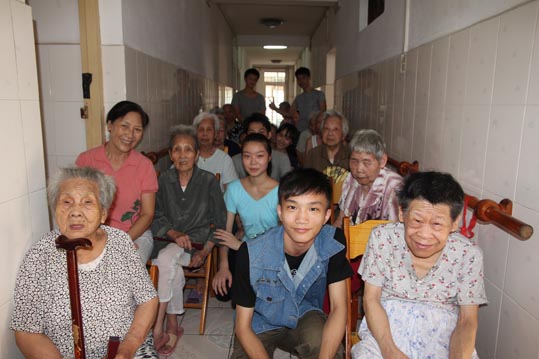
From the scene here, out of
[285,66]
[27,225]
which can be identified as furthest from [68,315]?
[285,66]

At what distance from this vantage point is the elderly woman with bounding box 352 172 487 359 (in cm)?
140

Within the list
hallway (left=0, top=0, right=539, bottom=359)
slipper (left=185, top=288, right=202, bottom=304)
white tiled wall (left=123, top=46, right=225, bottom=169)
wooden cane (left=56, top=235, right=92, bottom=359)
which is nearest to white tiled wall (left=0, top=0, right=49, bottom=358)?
hallway (left=0, top=0, right=539, bottom=359)

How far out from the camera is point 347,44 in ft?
17.4

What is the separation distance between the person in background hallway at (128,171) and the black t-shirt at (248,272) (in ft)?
3.00

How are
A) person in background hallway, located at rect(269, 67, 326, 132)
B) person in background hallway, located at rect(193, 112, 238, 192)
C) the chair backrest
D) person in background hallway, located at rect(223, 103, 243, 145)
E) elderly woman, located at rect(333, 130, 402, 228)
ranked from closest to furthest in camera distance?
the chair backrest
elderly woman, located at rect(333, 130, 402, 228)
person in background hallway, located at rect(193, 112, 238, 192)
person in background hallway, located at rect(223, 103, 243, 145)
person in background hallway, located at rect(269, 67, 326, 132)

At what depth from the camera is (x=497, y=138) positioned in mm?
1685

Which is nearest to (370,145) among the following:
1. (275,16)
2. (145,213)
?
(145,213)

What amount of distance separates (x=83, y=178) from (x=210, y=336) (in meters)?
1.33

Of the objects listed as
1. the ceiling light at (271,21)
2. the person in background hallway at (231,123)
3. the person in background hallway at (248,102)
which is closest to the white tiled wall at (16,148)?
the person in background hallway at (231,123)

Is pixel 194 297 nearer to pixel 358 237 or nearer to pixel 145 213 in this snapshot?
pixel 145 213

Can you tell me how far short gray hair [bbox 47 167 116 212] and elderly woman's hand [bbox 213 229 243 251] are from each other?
87cm

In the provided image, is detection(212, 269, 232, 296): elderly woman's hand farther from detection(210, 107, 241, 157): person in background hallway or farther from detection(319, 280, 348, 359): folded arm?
detection(210, 107, 241, 157): person in background hallway

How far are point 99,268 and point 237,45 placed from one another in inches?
387

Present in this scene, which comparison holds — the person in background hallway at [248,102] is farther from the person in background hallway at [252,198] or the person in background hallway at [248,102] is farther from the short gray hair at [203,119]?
the person in background hallway at [252,198]
